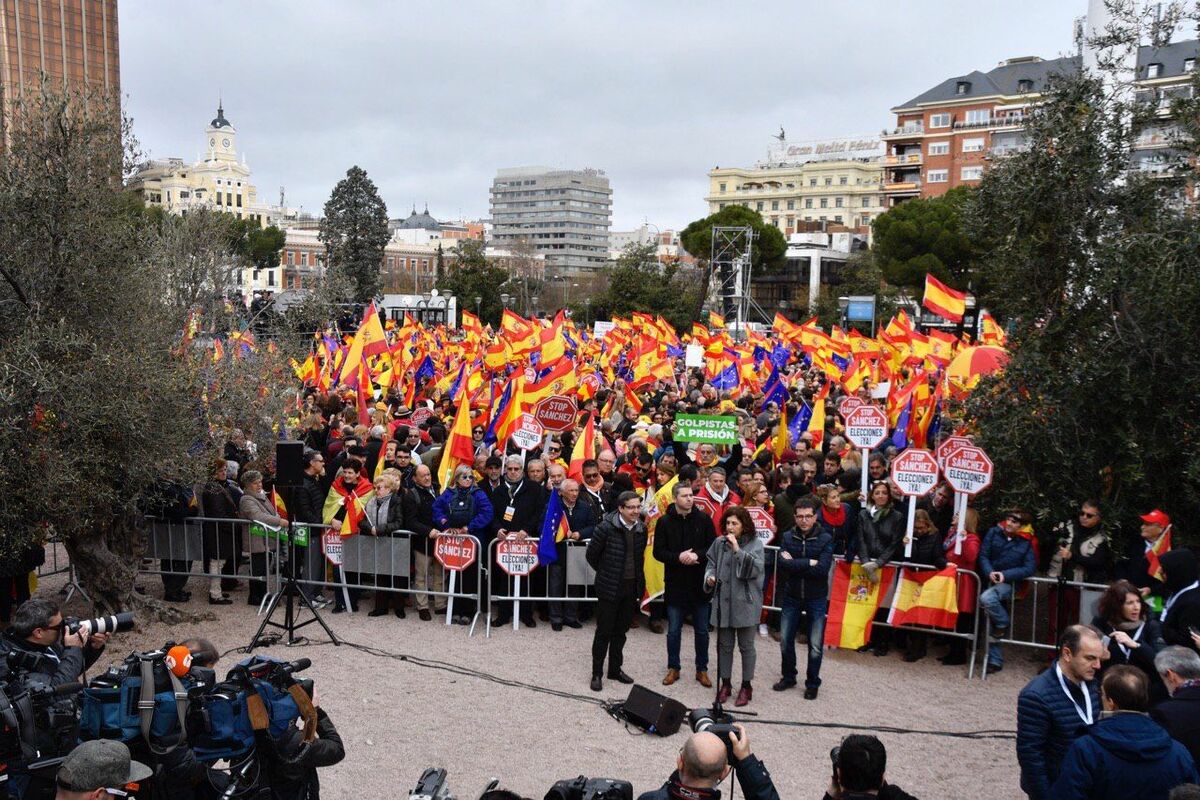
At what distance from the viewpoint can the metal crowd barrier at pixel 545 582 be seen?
1029 centimetres

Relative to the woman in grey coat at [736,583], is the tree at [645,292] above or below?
above

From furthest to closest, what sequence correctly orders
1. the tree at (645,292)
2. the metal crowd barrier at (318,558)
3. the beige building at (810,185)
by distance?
the beige building at (810,185) < the tree at (645,292) < the metal crowd barrier at (318,558)

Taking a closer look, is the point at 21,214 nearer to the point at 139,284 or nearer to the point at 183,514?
the point at 139,284

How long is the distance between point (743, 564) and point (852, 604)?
6.67 ft

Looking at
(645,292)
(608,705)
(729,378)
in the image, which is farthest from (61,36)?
(608,705)

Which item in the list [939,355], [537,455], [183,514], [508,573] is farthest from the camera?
[939,355]

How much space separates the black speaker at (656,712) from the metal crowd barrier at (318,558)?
286cm

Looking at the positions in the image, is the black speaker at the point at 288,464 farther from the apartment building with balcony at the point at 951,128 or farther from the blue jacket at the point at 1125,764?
the apartment building with balcony at the point at 951,128

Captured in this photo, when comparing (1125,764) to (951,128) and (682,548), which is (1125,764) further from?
(951,128)

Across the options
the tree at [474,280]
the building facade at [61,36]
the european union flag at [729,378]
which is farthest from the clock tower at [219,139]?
the european union flag at [729,378]

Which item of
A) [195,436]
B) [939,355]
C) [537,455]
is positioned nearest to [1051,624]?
[537,455]

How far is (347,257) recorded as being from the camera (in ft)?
224

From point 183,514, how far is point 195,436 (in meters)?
1.68

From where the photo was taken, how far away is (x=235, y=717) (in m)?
4.61
